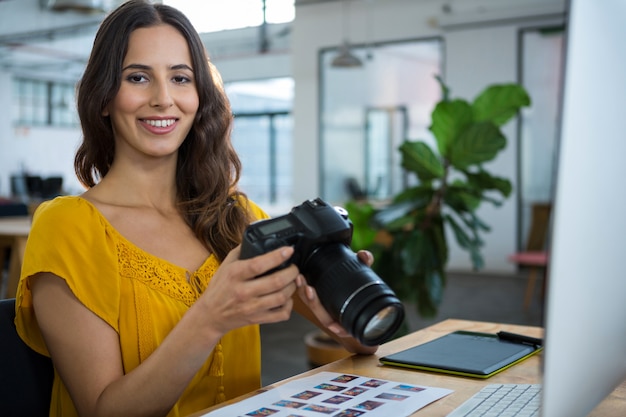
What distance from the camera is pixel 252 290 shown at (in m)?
0.98

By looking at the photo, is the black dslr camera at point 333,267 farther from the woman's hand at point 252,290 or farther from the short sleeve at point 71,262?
the short sleeve at point 71,262

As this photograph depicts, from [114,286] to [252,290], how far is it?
468 mm

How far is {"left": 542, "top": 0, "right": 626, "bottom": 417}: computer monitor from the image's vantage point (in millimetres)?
660

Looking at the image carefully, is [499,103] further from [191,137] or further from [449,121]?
[191,137]

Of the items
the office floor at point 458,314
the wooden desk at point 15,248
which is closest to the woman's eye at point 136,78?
the office floor at point 458,314

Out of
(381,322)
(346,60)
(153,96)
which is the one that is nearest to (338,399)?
(381,322)

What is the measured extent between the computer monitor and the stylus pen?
0.66 metres

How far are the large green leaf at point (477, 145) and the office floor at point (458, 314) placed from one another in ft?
4.90

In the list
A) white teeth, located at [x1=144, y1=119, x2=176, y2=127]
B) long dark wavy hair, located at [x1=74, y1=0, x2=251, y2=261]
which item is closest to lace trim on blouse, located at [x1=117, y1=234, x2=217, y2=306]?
long dark wavy hair, located at [x1=74, y1=0, x2=251, y2=261]

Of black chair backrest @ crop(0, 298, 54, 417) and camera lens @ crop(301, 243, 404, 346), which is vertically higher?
camera lens @ crop(301, 243, 404, 346)

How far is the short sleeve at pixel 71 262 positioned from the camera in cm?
131

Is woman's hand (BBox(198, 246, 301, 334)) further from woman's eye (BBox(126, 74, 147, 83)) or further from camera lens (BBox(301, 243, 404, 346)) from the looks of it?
woman's eye (BBox(126, 74, 147, 83))

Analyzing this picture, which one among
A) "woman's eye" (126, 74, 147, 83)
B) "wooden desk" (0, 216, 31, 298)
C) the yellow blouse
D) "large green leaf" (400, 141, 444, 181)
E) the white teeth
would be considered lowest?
"wooden desk" (0, 216, 31, 298)

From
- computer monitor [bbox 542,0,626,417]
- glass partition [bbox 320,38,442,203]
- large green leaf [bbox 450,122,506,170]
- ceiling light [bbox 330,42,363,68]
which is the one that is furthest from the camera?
glass partition [bbox 320,38,442,203]
